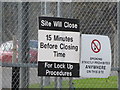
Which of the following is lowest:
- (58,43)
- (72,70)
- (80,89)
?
(80,89)

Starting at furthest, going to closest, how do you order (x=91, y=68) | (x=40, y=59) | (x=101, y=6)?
(x=101, y=6) < (x=91, y=68) < (x=40, y=59)

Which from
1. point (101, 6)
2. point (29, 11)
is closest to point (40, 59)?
point (29, 11)

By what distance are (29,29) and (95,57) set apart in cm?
113

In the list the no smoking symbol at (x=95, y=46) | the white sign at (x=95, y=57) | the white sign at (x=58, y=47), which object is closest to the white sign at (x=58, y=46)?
the white sign at (x=58, y=47)

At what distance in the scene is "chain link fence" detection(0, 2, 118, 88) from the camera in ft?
17.1

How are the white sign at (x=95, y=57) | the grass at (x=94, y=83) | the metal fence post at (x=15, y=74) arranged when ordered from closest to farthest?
the metal fence post at (x=15, y=74)
the white sign at (x=95, y=57)
the grass at (x=94, y=83)

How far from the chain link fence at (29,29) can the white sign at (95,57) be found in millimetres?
200

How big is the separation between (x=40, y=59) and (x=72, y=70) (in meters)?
0.55

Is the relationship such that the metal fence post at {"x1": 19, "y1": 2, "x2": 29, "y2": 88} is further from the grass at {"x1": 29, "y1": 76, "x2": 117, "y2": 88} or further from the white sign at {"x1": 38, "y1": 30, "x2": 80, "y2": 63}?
the grass at {"x1": 29, "y1": 76, "x2": 117, "y2": 88}

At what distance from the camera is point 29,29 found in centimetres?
534

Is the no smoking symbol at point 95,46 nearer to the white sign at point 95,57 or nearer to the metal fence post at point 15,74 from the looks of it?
the white sign at point 95,57

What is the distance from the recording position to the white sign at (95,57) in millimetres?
5504

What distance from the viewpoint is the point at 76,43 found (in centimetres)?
545

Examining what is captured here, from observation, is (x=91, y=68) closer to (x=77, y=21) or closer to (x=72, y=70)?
(x=72, y=70)
